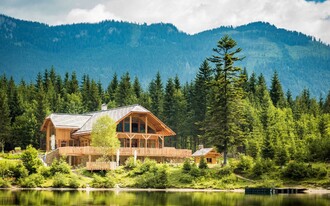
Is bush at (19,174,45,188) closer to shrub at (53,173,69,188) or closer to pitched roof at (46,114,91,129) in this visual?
shrub at (53,173,69,188)

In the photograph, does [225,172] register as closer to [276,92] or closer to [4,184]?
[4,184]

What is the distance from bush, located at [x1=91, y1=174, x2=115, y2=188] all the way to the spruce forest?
1201cm

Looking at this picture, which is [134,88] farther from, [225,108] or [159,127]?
[225,108]

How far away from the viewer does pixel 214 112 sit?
61.4m

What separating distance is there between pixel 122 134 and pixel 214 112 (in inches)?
510

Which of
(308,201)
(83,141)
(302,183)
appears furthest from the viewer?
(83,141)

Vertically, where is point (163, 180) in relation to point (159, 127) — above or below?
below

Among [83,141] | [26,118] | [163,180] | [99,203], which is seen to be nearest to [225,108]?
[163,180]

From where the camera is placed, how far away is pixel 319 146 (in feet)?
196

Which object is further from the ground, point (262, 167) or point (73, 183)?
point (262, 167)

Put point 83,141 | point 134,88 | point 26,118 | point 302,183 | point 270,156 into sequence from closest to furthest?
point 302,183
point 270,156
point 83,141
point 26,118
point 134,88

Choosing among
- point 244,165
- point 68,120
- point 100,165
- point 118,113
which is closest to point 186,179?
point 244,165

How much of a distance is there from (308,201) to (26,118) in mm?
56959

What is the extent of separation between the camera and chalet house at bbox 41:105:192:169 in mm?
64500
